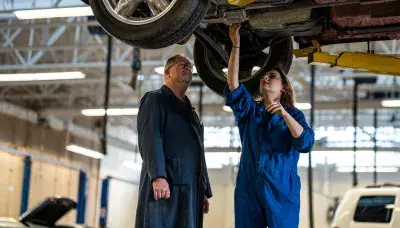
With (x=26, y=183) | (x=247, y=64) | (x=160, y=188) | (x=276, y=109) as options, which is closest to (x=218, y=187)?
(x=26, y=183)

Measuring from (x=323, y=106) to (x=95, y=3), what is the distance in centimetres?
1454

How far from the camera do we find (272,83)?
341cm

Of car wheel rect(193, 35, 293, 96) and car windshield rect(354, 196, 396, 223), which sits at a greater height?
car wheel rect(193, 35, 293, 96)

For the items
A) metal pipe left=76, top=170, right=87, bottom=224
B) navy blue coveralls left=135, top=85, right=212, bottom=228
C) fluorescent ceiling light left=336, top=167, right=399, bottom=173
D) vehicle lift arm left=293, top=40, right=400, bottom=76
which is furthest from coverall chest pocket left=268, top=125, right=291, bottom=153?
fluorescent ceiling light left=336, top=167, right=399, bottom=173

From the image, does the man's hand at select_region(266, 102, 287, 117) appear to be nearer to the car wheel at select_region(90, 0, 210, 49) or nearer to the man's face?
the car wheel at select_region(90, 0, 210, 49)

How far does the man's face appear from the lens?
3721 mm

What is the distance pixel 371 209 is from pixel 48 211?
4593mm

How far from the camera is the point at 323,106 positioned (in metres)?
17.5

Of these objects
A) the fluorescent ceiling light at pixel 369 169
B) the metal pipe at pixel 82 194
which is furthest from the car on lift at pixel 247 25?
the fluorescent ceiling light at pixel 369 169

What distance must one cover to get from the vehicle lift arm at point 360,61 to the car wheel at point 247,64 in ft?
0.50

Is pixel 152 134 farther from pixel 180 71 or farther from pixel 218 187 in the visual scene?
pixel 218 187

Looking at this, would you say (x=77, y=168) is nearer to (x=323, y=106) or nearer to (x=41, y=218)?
(x=323, y=106)

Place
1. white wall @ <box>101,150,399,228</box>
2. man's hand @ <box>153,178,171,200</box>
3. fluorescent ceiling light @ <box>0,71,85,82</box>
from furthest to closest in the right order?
white wall @ <box>101,150,399,228</box> < fluorescent ceiling light @ <box>0,71,85,82</box> < man's hand @ <box>153,178,171,200</box>

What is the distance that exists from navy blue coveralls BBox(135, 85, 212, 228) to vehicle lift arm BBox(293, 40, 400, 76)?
0.93m
